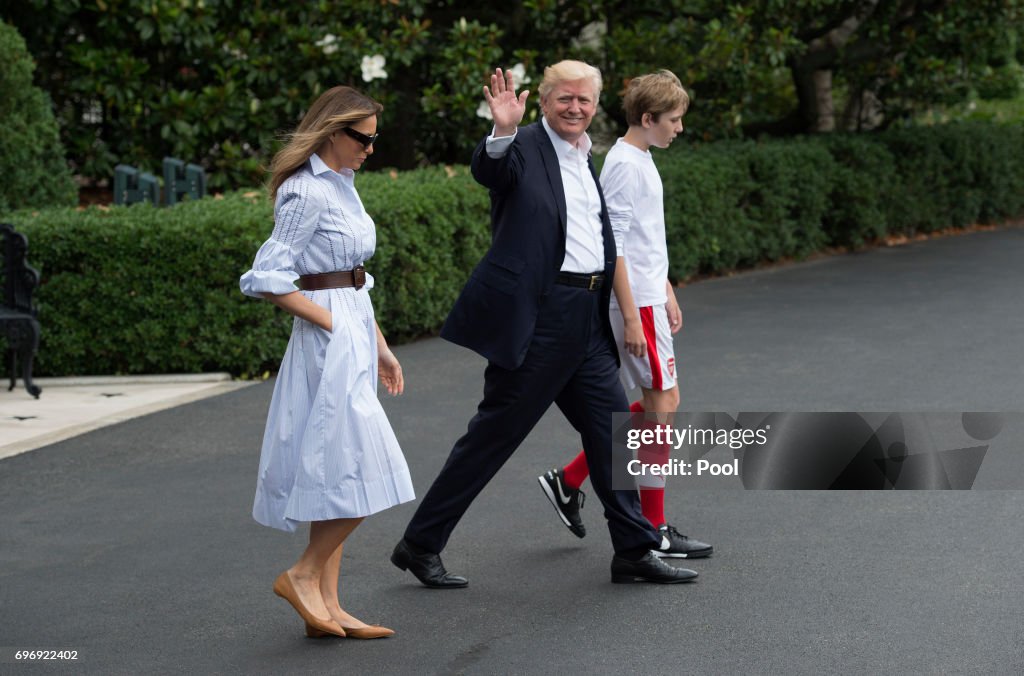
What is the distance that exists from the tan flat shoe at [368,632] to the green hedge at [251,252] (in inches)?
204

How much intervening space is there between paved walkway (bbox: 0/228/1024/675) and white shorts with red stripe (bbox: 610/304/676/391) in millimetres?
714

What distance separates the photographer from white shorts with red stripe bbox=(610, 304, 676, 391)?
587 cm

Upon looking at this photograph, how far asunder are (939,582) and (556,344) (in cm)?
165

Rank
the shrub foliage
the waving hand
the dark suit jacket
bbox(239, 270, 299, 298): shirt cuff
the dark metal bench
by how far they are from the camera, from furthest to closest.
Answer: the shrub foliage < the dark metal bench < the dark suit jacket < the waving hand < bbox(239, 270, 299, 298): shirt cuff

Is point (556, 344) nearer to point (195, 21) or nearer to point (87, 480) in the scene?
point (87, 480)

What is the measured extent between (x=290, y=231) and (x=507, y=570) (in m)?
1.70

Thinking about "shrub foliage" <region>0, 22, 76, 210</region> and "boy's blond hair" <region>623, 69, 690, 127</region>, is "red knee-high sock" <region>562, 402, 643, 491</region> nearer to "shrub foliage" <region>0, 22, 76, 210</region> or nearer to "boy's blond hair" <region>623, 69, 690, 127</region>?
"boy's blond hair" <region>623, 69, 690, 127</region>

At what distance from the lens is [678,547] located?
19.7 feet

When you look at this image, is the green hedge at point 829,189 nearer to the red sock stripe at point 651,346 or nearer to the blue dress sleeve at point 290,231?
the red sock stripe at point 651,346

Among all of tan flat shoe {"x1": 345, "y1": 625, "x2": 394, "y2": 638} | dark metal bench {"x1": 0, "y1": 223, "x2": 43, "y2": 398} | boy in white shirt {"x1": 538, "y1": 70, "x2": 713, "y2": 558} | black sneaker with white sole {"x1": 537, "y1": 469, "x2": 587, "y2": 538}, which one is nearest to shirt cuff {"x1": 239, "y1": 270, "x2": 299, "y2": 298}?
tan flat shoe {"x1": 345, "y1": 625, "x2": 394, "y2": 638}

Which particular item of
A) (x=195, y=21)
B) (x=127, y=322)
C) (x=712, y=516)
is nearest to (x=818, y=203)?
(x=195, y=21)

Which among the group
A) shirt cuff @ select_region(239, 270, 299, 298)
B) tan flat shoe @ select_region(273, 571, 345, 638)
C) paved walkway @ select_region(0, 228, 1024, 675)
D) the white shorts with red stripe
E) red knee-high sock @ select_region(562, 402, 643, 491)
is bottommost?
paved walkway @ select_region(0, 228, 1024, 675)

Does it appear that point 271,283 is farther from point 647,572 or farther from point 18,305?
point 18,305

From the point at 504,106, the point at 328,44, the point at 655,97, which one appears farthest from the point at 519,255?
the point at 328,44
